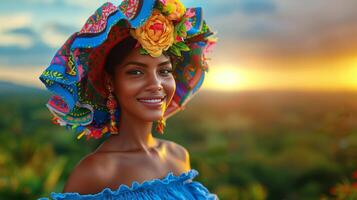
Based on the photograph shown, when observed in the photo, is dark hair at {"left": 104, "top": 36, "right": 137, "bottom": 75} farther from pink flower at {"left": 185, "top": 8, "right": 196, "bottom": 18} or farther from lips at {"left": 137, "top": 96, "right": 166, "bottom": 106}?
pink flower at {"left": 185, "top": 8, "right": 196, "bottom": 18}

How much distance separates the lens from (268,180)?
10.9 meters

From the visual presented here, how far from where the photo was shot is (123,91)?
2.59m

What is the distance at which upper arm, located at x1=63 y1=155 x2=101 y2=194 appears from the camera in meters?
2.52

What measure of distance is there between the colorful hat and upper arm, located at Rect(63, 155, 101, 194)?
0.27 meters

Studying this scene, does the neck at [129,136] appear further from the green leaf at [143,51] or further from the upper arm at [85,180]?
the green leaf at [143,51]

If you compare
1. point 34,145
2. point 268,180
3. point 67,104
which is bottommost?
point 268,180

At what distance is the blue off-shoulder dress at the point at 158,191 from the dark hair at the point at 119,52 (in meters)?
0.56

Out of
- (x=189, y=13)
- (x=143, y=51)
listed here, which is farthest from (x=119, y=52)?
(x=189, y=13)

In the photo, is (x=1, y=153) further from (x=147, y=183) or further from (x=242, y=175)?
(x=147, y=183)

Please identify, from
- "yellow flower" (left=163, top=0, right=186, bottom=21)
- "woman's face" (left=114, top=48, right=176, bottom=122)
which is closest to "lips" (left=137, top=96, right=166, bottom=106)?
"woman's face" (left=114, top=48, right=176, bottom=122)

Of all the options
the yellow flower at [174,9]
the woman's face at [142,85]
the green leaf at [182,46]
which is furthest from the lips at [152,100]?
the yellow flower at [174,9]

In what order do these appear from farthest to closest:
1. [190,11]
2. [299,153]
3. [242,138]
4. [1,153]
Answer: [242,138] < [299,153] < [1,153] < [190,11]

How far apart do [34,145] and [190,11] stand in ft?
23.9

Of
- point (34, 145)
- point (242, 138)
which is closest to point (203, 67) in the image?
point (34, 145)
